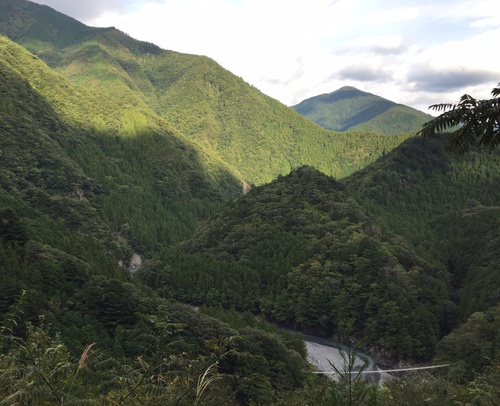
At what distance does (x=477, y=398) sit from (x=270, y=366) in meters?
36.7

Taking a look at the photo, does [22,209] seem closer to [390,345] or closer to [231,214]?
[231,214]

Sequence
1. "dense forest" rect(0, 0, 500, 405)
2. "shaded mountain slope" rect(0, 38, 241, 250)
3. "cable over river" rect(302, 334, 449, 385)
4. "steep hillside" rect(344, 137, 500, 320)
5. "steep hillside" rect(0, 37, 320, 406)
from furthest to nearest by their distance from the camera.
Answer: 1. "shaded mountain slope" rect(0, 38, 241, 250)
2. "steep hillside" rect(344, 137, 500, 320)
3. "cable over river" rect(302, 334, 449, 385)
4. "dense forest" rect(0, 0, 500, 405)
5. "steep hillside" rect(0, 37, 320, 406)

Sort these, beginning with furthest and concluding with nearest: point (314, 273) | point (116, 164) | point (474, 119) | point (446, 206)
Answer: point (116, 164), point (446, 206), point (314, 273), point (474, 119)

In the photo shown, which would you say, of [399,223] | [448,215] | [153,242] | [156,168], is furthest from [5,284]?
[156,168]

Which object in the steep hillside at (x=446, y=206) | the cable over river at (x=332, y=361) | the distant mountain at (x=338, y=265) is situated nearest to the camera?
the cable over river at (x=332, y=361)

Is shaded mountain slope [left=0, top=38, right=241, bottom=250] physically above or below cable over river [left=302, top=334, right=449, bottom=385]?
above

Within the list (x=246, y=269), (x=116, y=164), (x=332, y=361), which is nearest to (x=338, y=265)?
(x=246, y=269)

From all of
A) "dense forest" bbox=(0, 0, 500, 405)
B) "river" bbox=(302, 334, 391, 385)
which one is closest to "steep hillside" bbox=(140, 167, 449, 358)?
"dense forest" bbox=(0, 0, 500, 405)

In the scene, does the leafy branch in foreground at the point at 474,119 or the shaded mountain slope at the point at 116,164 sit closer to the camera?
the leafy branch in foreground at the point at 474,119

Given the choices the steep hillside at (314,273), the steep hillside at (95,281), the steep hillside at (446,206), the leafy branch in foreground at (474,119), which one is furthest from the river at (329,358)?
the leafy branch in foreground at (474,119)

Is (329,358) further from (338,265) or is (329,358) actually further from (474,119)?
(474,119)

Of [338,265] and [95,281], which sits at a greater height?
[338,265]

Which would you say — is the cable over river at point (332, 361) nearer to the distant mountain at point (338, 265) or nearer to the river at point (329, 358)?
the river at point (329, 358)

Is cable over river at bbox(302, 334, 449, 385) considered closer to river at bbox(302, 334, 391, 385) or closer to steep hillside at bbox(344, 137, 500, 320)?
river at bbox(302, 334, 391, 385)
